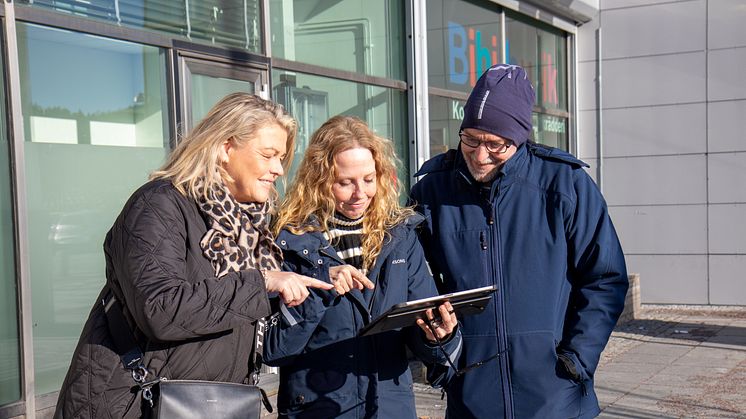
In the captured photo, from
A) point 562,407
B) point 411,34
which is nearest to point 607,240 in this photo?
point 562,407

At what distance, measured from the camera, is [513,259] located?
302 centimetres

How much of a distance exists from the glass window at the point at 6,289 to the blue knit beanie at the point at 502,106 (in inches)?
118

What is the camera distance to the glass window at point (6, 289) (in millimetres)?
5039

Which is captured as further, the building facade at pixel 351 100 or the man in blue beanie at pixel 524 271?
the building facade at pixel 351 100

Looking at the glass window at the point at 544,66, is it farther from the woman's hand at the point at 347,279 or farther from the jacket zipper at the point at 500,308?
the woman's hand at the point at 347,279

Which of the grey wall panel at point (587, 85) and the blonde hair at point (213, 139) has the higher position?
the grey wall panel at point (587, 85)

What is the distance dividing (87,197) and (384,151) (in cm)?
304

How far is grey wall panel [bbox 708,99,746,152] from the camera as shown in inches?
497

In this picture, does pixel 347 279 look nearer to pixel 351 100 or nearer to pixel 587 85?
pixel 351 100

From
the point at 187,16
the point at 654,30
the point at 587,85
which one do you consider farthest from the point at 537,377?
the point at 587,85

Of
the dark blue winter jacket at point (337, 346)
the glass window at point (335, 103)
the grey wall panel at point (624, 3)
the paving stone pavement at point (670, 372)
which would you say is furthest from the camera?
the grey wall panel at point (624, 3)

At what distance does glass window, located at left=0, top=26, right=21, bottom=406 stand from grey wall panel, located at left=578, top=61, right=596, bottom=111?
10266mm

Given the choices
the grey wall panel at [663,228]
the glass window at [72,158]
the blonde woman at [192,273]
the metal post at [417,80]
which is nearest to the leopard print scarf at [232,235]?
the blonde woman at [192,273]

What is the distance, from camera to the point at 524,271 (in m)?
3.01
